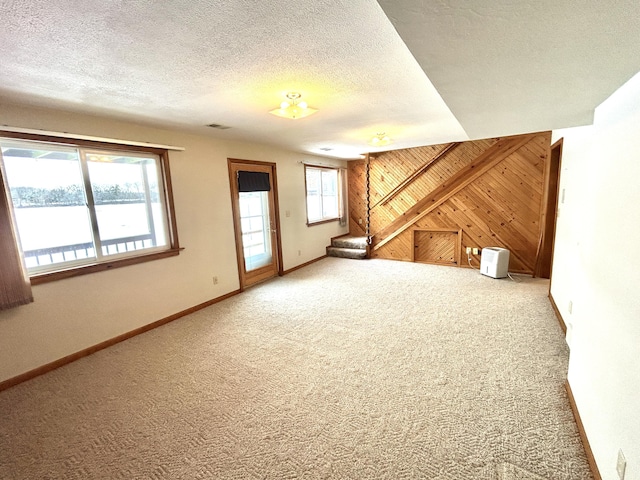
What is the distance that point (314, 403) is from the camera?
197 centimetres

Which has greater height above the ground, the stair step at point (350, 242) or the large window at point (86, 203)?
the large window at point (86, 203)

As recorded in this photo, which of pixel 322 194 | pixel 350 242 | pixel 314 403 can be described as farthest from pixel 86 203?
pixel 350 242

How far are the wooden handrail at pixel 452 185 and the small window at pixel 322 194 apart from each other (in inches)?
50.9

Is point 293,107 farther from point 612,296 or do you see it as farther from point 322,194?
point 322,194

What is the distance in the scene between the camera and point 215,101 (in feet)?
7.86

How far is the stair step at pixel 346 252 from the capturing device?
6.23 meters

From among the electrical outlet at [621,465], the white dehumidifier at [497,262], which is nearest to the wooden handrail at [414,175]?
the white dehumidifier at [497,262]

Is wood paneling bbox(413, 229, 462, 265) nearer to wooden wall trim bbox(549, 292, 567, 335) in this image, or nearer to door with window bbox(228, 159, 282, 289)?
wooden wall trim bbox(549, 292, 567, 335)

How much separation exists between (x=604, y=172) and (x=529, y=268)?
389cm

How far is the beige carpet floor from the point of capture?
1529 millimetres

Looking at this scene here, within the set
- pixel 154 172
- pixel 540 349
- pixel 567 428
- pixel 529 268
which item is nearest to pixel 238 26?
pixel 154 172

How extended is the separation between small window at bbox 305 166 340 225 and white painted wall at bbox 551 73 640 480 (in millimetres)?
4696

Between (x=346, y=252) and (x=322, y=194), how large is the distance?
58.4 inches

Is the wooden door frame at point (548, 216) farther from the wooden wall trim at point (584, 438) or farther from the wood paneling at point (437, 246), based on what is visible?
the wooden wall trim at point (584, 438)
